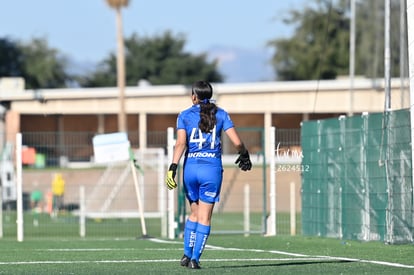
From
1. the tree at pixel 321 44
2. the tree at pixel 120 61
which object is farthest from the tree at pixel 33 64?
the tree at pixel 120 61

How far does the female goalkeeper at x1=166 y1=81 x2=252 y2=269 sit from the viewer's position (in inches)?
509

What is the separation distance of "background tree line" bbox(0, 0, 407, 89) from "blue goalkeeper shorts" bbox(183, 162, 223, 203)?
216 feet

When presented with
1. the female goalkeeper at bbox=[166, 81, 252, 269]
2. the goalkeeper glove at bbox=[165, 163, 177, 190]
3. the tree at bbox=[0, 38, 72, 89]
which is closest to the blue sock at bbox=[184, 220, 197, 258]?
the female goalkeeper at bbox=[166, 81, 252, 269]

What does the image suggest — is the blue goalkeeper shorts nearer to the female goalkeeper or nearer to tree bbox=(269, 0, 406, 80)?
the female goalkeeper

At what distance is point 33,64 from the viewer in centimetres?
9694

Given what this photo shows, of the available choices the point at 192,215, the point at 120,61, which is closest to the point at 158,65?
the point at 120,61

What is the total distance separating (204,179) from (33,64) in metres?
85.4

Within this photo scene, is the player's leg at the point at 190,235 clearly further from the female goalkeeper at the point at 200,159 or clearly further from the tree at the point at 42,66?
the tree at the point at 42,66

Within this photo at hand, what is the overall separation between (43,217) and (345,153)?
13301 mm

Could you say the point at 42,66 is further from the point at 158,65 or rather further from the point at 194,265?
the point at 194,265

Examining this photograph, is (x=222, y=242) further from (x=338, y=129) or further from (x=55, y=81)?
(x=55, y=81)

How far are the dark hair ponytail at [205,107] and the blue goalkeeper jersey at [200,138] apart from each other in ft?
0.16

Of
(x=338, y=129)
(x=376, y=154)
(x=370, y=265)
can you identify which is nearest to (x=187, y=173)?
(x=370, y=265)

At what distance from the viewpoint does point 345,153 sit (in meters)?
20.6
